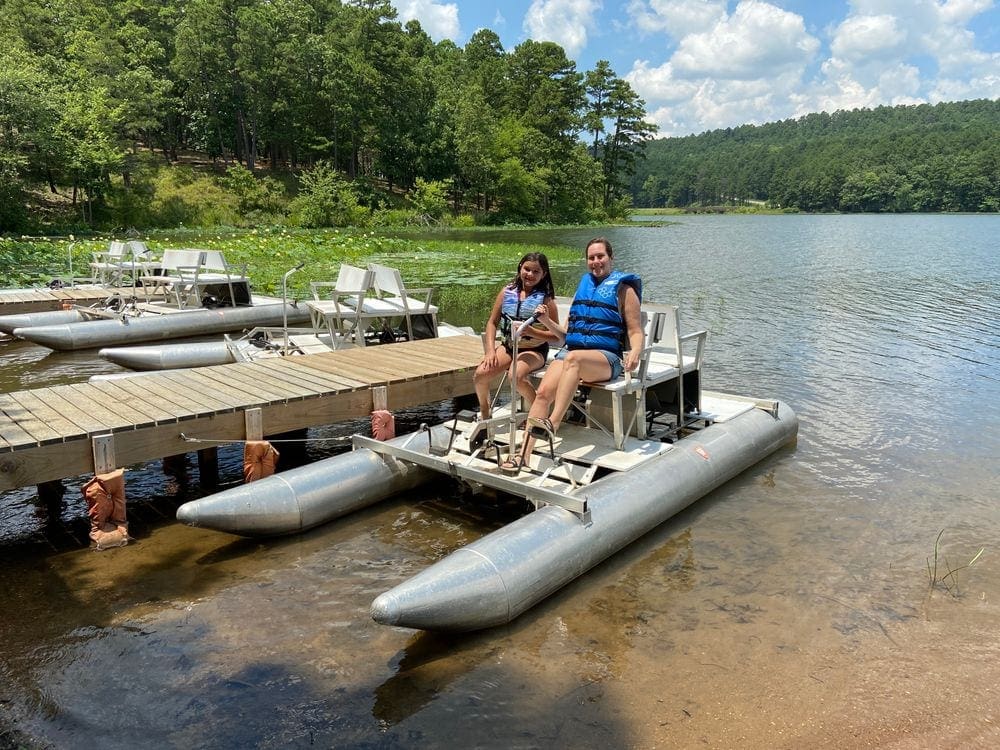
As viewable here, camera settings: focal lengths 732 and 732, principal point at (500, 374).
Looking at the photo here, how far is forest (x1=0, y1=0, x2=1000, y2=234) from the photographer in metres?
43.2

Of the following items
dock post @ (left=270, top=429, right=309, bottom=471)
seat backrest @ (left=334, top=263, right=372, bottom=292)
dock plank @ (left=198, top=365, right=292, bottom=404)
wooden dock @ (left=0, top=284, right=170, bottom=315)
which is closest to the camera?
dock plank @ (left=198, top=365, right=292, bottom=404)

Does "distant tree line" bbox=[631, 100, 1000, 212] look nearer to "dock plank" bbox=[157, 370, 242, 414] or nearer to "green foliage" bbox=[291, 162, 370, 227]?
"green foliage" bbox=[291, 162, 370, 227]

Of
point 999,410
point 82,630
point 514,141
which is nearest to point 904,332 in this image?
point 999,410

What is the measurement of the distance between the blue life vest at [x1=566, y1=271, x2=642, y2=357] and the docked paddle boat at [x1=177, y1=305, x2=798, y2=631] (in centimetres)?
37

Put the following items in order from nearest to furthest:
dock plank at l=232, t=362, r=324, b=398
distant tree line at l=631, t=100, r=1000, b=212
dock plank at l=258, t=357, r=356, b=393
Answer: dock plank at l=232, t=362, r=324, b=398 < dock plank at l=258, t=357, r=356, b=393 < distant tree line at l=631, t=100, r=1000, b=212

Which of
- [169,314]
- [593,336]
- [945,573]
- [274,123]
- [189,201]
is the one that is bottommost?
[945,573]

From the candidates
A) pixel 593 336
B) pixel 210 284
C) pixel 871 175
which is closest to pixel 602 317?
pixel 593 336

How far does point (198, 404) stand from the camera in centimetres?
653

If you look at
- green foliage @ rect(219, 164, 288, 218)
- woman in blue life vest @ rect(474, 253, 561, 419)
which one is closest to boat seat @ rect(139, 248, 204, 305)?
woman in blue life vest @ rect(474, 253, 561, 419)

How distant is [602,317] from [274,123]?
60.3 metres

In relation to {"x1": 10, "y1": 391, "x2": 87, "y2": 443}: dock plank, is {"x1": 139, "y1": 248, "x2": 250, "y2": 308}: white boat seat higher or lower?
higher

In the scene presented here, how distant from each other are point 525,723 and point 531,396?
3184 millimetres

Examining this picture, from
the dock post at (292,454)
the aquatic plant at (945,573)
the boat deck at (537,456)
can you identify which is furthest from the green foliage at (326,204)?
the aquatic plant at (945,573)

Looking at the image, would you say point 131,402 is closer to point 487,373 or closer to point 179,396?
point 179,396
